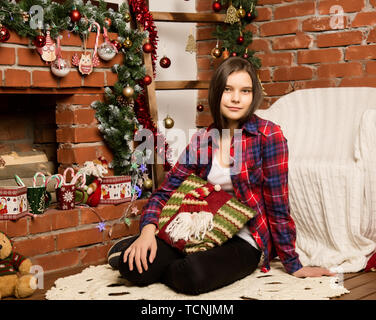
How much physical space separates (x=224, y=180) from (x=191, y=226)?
229 mm

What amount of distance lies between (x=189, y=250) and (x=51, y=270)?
2.21ft

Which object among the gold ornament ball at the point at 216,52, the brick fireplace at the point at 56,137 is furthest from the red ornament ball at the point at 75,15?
the gold ornament ball at the point at 216,52

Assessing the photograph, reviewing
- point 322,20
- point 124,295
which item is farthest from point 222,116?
point 322,20

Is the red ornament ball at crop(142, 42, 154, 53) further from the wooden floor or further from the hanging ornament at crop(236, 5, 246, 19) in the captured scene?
the wooden floor

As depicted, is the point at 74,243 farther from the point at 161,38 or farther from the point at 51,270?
the point at 161,38

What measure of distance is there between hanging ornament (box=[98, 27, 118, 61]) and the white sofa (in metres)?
0.93

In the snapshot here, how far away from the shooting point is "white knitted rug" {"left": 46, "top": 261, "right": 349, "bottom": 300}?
172 cm

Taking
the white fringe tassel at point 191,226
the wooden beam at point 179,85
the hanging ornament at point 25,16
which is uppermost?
the hanging ornament at point 25,16

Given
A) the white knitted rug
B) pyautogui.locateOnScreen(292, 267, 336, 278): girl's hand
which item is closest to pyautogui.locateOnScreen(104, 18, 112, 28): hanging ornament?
the white knitted rug

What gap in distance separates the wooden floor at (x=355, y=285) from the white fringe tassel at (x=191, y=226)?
0.49m

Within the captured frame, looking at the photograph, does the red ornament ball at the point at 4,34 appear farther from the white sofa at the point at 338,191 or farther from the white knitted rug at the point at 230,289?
the white sofa at the point at 338,191

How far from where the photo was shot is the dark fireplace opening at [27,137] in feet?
7.69

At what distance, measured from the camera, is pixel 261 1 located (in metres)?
2.99

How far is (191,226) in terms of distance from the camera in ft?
6.02
